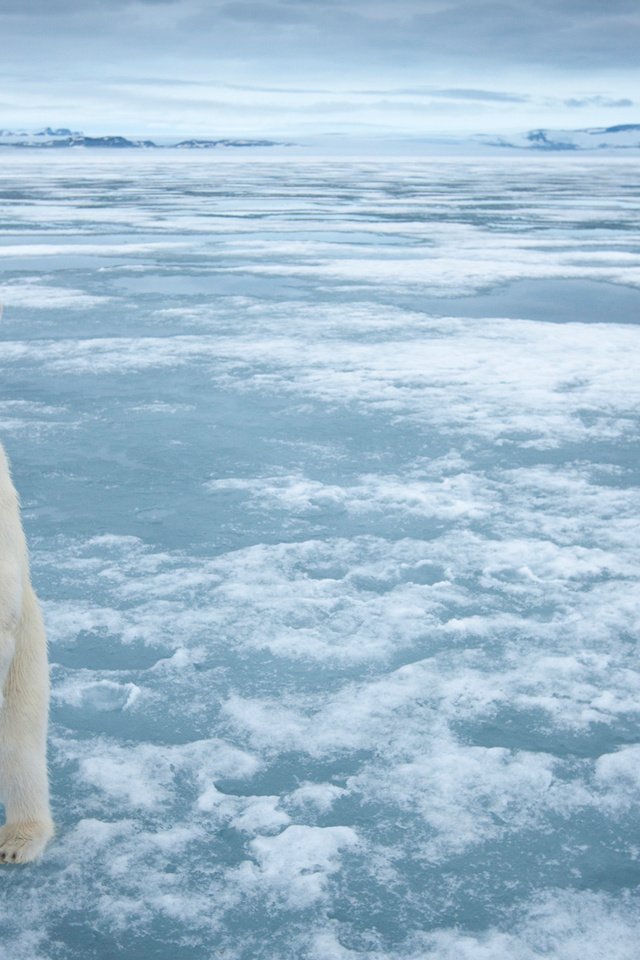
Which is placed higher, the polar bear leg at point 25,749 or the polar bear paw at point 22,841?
→ the polar bear leg at point 25,749

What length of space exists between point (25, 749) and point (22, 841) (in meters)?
0.25

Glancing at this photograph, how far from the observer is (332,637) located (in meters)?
3.69

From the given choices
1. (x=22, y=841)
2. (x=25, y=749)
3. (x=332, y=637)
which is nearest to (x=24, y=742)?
(x=25, y=749)

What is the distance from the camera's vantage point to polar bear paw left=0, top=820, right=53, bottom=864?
246 cm

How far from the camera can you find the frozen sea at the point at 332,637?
2.38m

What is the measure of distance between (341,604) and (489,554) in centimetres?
84

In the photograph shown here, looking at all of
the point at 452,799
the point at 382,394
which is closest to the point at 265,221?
the point at 382,394

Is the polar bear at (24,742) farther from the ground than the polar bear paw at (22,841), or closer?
farther from the ground

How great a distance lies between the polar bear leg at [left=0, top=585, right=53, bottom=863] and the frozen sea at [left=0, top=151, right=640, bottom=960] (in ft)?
0.27

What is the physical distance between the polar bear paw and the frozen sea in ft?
0.14

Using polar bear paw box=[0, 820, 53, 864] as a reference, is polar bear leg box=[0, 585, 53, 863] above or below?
above

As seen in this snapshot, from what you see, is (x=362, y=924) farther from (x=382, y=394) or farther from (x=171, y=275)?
(x=171, y=275)

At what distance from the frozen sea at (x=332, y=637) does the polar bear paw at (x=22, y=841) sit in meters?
0.04

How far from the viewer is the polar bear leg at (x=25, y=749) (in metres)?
2.41
